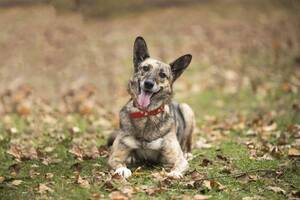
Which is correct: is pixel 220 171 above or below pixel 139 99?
below

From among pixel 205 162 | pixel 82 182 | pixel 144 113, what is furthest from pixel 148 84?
pixel 82 182

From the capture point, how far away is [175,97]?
49.4ft

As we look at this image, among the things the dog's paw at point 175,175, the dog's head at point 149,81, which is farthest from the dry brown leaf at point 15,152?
the dog's paw at point 175,175

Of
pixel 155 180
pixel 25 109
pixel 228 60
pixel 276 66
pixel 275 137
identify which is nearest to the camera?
pixel 155 180

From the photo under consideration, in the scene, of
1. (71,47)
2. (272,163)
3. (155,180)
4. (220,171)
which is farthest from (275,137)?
(71,47)

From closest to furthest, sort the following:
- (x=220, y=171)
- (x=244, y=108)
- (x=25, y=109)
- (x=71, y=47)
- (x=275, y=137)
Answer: (x=220, y=171), (x=275, y=137), (x=25, y=109), (x=244, y=108), (x=71, y=47)

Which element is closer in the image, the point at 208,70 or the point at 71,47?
the point at 71,47

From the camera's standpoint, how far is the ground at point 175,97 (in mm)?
6613

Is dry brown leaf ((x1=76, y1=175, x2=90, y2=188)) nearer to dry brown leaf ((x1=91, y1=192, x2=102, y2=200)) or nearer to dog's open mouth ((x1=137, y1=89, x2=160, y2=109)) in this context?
dry brown leaf ((x1=91, y1=192, x2=102, y2=200))

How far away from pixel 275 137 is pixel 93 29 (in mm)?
11799

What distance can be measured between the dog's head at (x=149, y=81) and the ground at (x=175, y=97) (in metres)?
0.87

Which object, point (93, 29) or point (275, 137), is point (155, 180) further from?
point (93, 29)

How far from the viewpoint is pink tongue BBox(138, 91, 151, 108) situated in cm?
740

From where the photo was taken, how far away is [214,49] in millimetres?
20234
